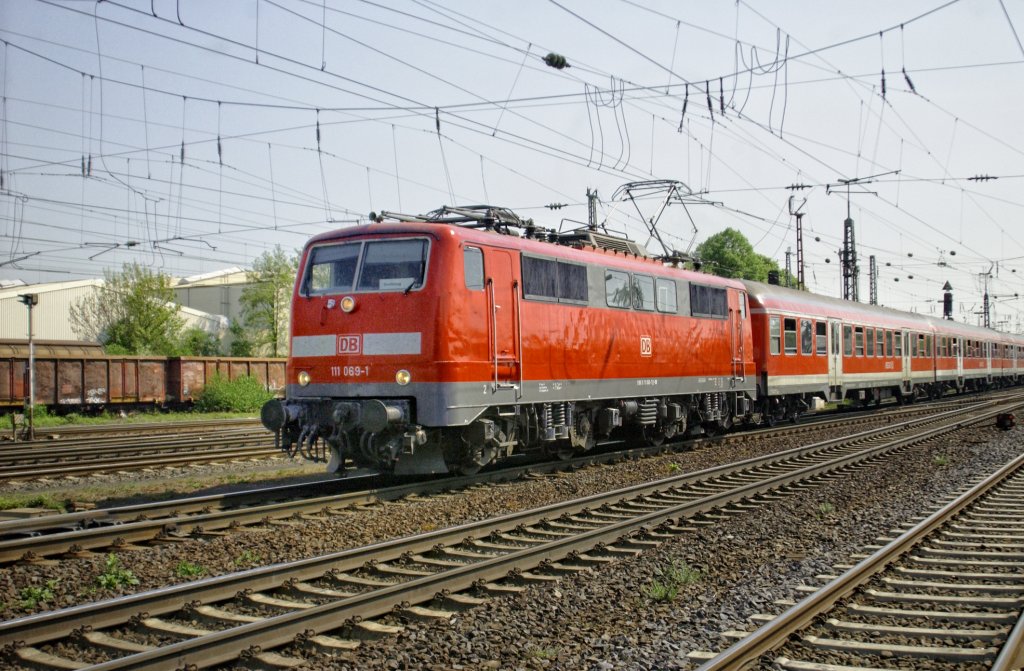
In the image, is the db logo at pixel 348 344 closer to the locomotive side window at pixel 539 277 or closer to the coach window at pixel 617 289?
the locomotive side window at pixel 539 277

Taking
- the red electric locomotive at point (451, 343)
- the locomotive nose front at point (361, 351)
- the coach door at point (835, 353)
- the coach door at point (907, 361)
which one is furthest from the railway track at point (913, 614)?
the coach door at point (907, 361)

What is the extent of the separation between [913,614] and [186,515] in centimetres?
751

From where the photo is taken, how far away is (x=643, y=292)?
16.4 metres

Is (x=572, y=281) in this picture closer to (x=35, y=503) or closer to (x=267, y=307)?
(x=35, y=503)

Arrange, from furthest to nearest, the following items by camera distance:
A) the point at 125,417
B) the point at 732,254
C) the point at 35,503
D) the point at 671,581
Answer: the point at 732,254 < the point at 125,417 < the point at 35,503 < the point at 671,581

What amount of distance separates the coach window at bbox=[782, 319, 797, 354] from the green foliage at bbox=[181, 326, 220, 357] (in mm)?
38448

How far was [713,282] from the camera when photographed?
63.3 ft

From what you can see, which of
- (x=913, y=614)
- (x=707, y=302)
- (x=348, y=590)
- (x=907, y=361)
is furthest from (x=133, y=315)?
(x=913, y=614)

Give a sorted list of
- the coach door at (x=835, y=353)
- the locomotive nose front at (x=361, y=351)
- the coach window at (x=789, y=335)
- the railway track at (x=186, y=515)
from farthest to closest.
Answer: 1. the coach door at (x=835, y=353)
2. the coach window at (x=789, y=335)
3. the locomotive nose front at (x=361, y=351)
4. the railway track at (x=186, y=515)

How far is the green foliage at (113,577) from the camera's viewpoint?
7.20 metres

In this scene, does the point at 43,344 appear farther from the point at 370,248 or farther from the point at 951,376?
the point at 951,376

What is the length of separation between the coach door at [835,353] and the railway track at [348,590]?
1639cm

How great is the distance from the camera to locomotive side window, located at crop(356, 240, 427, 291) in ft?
38.6

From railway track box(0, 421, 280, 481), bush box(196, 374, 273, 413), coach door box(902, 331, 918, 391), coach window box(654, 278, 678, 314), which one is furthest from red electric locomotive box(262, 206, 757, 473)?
coach door box(902, 331, 918, 391)
